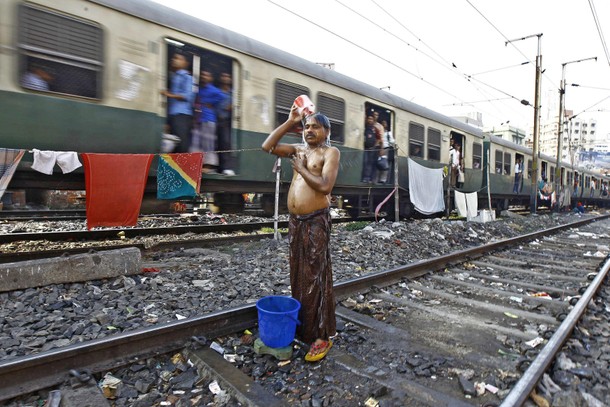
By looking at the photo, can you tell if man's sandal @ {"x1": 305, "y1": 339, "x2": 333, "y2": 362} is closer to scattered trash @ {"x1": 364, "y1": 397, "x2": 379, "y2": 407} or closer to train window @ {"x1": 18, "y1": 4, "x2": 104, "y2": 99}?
scattered trash @ {"x1": 364, "y1": 397, "x2": 379, "y2": 407}

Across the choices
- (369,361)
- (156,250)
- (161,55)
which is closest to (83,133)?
(161,55)

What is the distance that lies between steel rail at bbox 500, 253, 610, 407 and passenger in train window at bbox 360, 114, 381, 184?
5912 mm

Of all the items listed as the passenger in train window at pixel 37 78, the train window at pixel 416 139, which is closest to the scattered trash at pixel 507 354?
the passenger in train window at pixel 37 78

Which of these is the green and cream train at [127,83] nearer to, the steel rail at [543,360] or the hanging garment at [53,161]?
the hanging garment at [53,161]

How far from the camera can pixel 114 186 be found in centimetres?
527

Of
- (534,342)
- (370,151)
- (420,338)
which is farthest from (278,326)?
(370,151)

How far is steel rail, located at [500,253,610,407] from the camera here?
2061 mm

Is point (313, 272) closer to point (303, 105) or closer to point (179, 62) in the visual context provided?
point (303, 105)

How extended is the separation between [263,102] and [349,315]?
462cm

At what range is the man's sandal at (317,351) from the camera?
8.58ft

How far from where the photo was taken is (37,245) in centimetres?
632

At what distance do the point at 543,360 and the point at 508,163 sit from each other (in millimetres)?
16427


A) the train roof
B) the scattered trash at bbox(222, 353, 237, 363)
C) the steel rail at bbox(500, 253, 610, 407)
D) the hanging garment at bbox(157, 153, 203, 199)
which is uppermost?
the train roof

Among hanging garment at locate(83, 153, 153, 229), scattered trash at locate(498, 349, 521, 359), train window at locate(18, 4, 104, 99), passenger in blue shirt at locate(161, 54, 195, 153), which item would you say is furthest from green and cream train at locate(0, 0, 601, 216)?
scattered trash at locate(498, 349, 521, 359)
